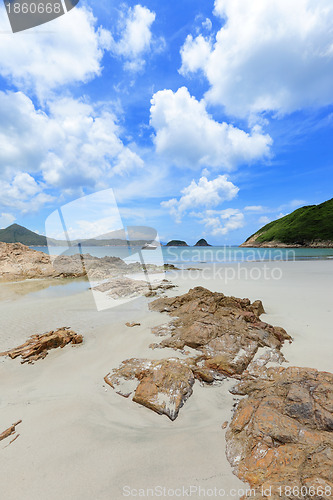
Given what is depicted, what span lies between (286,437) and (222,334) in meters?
3.04

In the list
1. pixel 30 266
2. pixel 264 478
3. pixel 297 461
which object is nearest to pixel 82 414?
pixel 264 478

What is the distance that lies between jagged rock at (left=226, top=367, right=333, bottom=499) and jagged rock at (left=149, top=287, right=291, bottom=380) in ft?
4.08

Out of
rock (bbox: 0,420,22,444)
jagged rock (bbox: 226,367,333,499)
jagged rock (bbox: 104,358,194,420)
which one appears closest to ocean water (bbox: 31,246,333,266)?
jagged rock (bbox: 104,358,194,420)

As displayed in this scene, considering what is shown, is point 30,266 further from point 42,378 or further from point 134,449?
point 134,449

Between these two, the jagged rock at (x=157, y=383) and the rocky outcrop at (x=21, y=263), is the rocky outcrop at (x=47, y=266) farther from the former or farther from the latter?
the jagged rock at (x=157, y=383)

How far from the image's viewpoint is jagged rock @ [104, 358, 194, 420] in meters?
3.63

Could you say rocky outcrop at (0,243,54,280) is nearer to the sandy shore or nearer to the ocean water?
the ocean water

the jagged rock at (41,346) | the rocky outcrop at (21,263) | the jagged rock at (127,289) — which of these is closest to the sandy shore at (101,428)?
the jagged rock at (41,346)

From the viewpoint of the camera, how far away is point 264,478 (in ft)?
7.50

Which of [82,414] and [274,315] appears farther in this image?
[274,315]

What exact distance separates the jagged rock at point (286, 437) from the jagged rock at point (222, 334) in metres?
1.24

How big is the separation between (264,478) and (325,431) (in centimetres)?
98

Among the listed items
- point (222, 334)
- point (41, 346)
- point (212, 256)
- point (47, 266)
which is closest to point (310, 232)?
point (212, 256)

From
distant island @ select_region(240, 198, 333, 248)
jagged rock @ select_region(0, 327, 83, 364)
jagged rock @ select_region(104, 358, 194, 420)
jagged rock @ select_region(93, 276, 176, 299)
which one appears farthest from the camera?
distant island @ select_region(240, 198, 333, 248)
